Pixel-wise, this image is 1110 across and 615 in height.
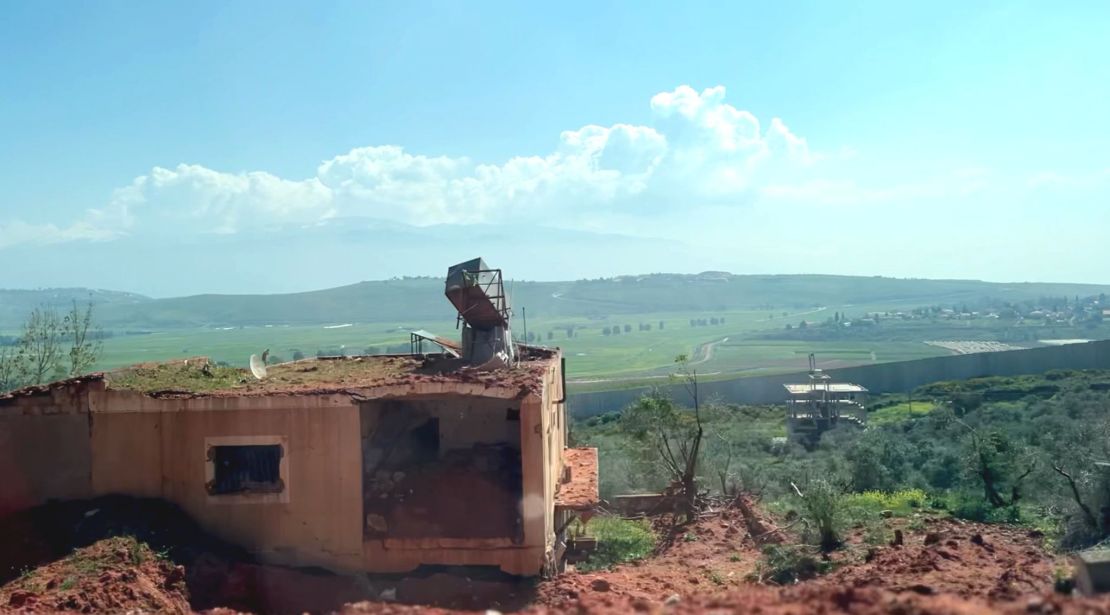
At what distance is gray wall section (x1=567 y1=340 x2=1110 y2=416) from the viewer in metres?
58.7

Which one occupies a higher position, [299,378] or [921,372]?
[299,378]

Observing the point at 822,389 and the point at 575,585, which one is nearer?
the point at 575,585

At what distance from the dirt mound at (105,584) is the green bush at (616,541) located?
866 cm

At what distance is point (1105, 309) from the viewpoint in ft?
493

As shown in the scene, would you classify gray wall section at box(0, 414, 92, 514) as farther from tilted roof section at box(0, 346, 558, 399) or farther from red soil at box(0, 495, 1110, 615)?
red soil at box(0, 495, 1110, 615)

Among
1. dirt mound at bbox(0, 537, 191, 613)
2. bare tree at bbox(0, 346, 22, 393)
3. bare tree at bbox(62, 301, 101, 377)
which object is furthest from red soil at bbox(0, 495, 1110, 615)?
bare tree at bbox(0, 346, 22, 393)

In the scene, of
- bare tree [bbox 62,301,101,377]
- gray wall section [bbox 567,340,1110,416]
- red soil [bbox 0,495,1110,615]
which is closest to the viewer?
red soil [bbox 0,495,1110,615]

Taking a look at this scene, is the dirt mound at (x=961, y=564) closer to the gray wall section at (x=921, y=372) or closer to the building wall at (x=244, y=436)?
the building wall at (x=244, y=436)

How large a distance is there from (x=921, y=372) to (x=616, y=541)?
4936 cm

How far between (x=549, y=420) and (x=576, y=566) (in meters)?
4.11

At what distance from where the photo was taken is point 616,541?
1991cm

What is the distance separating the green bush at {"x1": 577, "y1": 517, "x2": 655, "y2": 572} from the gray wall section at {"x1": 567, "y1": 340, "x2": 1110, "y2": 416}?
35510 millimetres

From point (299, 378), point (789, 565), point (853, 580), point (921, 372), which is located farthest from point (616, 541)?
A: point (921, 372)

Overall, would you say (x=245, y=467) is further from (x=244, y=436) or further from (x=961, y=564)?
(x=961, y=564)
